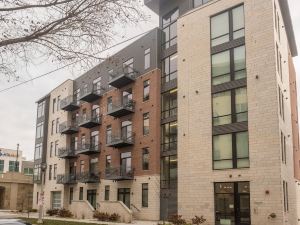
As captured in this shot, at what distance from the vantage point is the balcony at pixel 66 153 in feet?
155

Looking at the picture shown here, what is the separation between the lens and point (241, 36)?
96.9 feet

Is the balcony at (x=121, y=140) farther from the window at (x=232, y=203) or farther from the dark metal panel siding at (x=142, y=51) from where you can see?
the window at (x=232, y=203)

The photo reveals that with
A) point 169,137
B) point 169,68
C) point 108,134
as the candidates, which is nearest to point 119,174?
point 108,134

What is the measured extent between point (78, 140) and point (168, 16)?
18914mm

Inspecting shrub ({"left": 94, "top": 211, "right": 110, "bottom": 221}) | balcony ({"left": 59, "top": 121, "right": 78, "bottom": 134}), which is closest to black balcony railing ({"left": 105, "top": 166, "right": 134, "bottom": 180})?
shrub ({"left": 94, "top": 211, "right": 110, "bottom": 221})

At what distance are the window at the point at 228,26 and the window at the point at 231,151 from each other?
24.3 feet

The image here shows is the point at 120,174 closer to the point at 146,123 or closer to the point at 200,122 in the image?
the point at 146,123

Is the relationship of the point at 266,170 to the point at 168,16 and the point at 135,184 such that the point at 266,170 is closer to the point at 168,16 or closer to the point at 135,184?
the point at 135,184

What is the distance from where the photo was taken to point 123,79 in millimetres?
39375

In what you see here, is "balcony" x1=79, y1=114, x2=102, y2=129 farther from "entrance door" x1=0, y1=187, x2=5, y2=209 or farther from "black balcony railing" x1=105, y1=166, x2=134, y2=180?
"entrance door" x1=0, y1=187, x2=5, y2=209

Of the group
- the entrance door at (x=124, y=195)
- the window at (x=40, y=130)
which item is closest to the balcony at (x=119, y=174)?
the entrance door at (x=124, y=195)

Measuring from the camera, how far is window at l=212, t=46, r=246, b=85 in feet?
95.5

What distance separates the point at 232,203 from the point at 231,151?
3543 mm

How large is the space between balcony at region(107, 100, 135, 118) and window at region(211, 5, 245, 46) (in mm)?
10899
